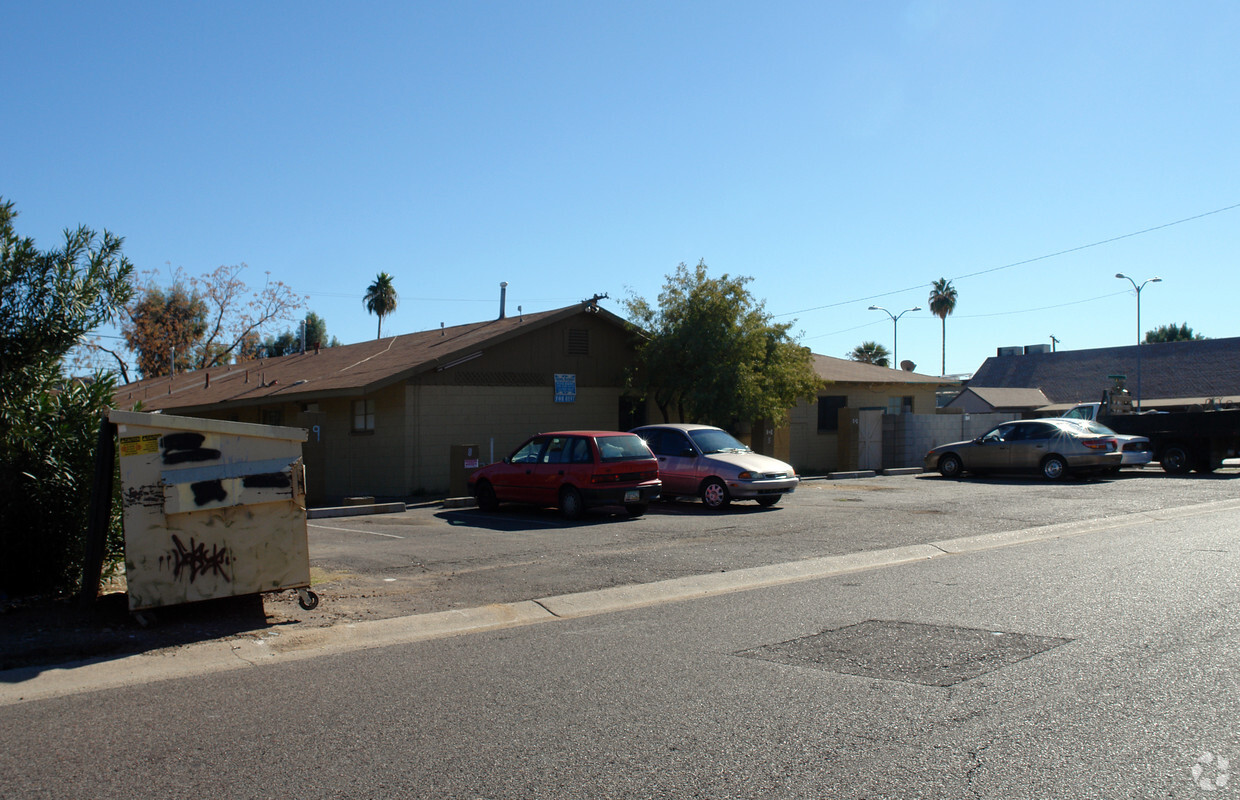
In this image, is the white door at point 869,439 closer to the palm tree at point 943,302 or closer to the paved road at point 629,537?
the paved road at point 629,537

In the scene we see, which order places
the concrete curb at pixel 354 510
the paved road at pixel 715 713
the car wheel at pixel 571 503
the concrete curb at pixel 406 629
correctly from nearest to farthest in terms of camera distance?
the paved road at pixel 715 713, the concrete curb at pixel 406 629, the car wheel at pixel 571 503, the concrete curb at pixel 354 510

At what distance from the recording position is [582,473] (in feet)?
52.0

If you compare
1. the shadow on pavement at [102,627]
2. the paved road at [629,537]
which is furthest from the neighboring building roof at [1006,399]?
the shadow on pavement at [102,627]

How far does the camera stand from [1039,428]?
23.8m

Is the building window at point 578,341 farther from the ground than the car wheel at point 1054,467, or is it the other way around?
the building window at point 578,341

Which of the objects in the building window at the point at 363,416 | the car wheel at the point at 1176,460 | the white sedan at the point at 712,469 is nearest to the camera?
the white sedan at the point at 712,469

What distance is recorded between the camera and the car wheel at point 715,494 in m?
17.3

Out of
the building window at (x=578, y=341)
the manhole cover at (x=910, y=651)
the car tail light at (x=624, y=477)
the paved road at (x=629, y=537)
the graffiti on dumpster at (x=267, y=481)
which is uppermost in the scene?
the building window at (x=578, y=341)

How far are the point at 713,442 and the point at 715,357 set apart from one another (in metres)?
5.61

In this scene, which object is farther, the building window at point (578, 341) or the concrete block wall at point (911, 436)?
the concrete block wall at point (911, 436)

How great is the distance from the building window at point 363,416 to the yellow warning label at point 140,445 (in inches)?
595

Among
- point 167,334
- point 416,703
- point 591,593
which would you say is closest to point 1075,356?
point 167,334

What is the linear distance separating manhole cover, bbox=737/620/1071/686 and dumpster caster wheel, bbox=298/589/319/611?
13.0 ft

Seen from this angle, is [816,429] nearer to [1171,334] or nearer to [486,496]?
[486,496]
